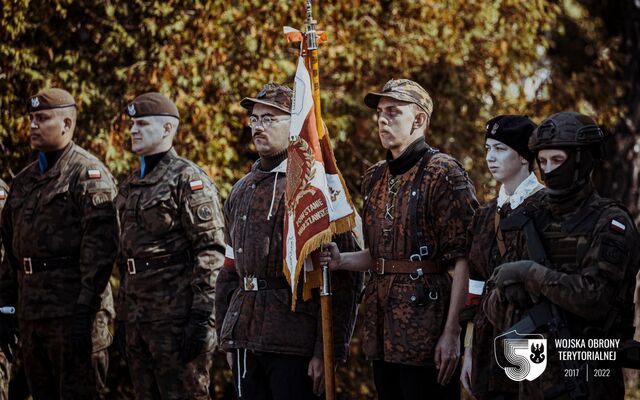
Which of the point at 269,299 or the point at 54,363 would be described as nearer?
the point at 269,299

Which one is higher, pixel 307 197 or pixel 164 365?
pixel 307 197

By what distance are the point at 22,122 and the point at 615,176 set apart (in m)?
7.31

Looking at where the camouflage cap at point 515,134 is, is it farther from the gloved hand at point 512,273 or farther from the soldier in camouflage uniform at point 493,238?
the gloved hand at point 512,273

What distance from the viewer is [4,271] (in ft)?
27.1

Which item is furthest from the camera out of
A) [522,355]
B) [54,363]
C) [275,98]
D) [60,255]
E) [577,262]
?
[60,255]

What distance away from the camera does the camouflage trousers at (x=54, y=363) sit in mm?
7590

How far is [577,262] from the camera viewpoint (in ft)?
17.1

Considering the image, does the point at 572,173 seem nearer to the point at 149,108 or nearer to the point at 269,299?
the point at 269,299

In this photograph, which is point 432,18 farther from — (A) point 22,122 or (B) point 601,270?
(B) point 601,270

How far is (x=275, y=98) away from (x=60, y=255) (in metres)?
2.20

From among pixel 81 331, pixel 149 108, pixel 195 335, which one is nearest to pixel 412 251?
pixel 195 335

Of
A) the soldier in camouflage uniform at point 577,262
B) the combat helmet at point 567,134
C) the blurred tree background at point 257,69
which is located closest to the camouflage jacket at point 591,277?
the soldier in camouflage uniform at point 577,262

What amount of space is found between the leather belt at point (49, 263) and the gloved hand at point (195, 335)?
4.03ft

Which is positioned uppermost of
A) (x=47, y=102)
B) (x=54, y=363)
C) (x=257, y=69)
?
(x=257, y=69)
